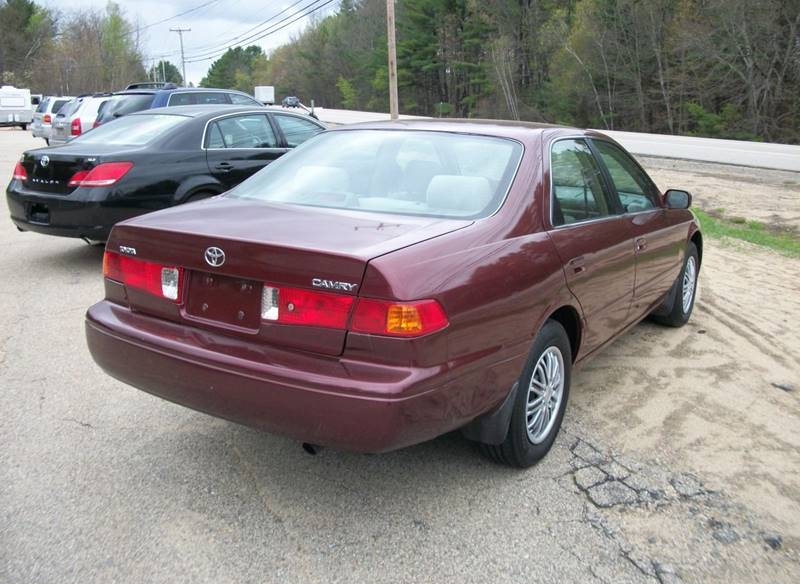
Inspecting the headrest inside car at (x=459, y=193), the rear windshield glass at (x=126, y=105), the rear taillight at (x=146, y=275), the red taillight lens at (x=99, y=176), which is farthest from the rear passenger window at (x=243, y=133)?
the rear windshield glass at (x=126, y=105)

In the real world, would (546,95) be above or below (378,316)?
above

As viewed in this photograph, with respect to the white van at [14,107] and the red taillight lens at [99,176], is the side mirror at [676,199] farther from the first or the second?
the white van at [14,107]

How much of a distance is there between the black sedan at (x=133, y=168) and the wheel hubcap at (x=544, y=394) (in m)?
4.74

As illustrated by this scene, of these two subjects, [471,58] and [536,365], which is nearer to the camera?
[536,365]

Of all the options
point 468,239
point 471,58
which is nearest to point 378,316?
point 468,239

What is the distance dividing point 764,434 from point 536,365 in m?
1.51

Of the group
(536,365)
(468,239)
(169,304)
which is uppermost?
(468,239)

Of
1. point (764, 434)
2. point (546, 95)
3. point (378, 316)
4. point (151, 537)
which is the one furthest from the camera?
point (546, 95)

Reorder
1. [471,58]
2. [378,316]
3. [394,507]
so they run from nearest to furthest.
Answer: [378,316] < [394,507] < [471,58]

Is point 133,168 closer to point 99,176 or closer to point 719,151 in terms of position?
point 99,176

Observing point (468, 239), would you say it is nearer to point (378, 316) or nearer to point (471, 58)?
point (378, 316)

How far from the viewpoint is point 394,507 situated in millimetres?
2980

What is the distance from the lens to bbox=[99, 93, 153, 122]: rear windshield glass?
12953 mm

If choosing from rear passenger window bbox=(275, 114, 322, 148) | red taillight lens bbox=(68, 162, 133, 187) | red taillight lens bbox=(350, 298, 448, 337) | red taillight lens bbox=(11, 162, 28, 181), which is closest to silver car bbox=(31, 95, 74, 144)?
rear passenger window bbox=(275, 114, 322, 148)
